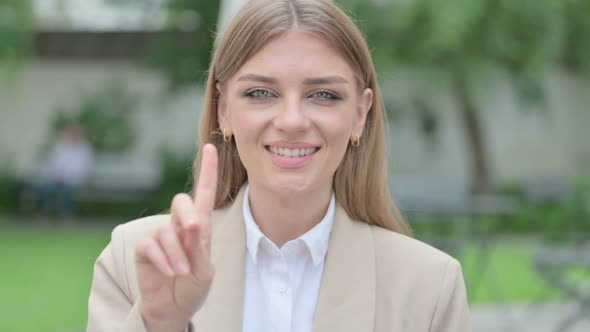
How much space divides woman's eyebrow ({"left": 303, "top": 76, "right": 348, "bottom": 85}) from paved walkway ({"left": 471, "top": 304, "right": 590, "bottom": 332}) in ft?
17.7

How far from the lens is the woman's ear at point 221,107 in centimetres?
200

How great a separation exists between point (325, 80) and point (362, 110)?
221 millimetres

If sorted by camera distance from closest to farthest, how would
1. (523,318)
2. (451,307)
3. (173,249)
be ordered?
(173,249), (451,307), (523,318)

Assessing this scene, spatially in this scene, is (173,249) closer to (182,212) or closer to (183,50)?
(182,212)

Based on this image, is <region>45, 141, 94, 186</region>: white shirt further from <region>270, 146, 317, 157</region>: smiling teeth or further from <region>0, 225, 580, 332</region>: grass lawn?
<region>270, 146, 317, 157</region>: smiling teeth

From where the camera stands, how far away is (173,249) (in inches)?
58.9

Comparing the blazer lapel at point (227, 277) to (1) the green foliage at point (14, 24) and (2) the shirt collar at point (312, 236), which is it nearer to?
(2) the shirt collar at point (312, 236)

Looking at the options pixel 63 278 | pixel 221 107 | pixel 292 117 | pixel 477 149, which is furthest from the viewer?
pixel 477 149

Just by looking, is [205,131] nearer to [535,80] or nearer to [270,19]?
[270,19]

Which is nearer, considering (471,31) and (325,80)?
(325,80)

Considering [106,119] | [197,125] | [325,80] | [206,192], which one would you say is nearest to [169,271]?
[206,192]

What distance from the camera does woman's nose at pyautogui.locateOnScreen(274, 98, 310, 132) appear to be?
1.80 metres

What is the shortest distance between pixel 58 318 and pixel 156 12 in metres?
10.2

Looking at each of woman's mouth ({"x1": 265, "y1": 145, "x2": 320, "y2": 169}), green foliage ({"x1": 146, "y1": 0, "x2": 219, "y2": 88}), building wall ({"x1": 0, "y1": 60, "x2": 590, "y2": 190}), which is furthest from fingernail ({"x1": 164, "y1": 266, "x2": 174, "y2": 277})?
green foliage ({"x1": 146, "y1": 0, "x2": 219, "y2": 88})
